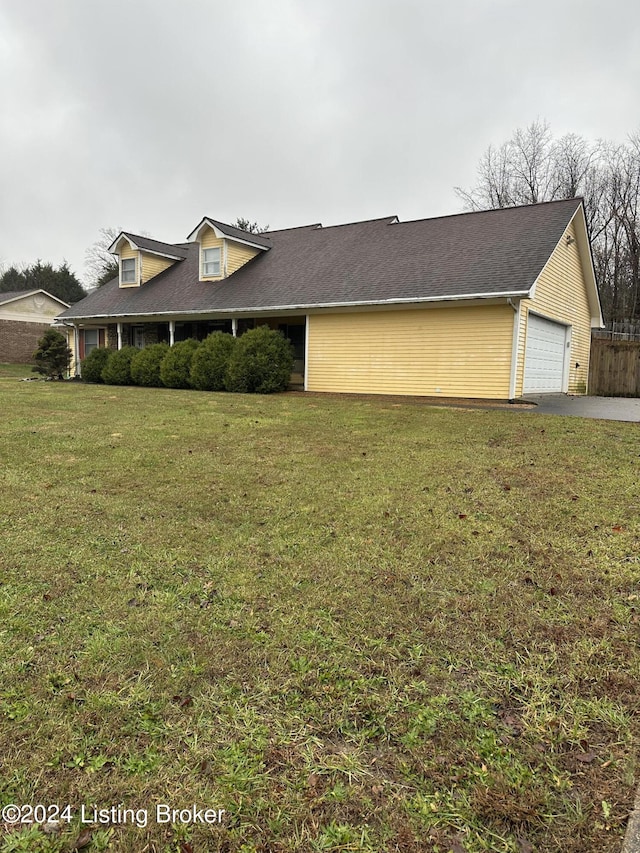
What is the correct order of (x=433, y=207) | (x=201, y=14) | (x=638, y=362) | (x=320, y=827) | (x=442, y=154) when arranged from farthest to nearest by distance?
1. (x=433, y=207)
2. (x=442, y=154)
3. (x=638, y=362)
4. (x=201, y=14)
5. (x=320, y=827)

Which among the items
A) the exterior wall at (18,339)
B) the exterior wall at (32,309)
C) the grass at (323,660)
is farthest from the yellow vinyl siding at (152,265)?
the grass at (323,660)

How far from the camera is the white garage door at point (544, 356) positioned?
13109 millimetres

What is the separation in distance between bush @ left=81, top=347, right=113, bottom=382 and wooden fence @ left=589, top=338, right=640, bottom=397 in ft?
59.9

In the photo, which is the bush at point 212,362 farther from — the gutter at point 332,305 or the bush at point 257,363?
the gutter at point 332,305

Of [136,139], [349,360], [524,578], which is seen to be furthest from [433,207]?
[524,578]

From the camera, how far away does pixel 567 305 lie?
1519 centimetres

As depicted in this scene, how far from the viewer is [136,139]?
19.9 meters

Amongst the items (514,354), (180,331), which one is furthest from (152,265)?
(514,354)

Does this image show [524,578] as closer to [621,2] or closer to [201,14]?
[201,14]

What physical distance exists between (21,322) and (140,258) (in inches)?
627

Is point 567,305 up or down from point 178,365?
up

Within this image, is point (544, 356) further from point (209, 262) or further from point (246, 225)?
point (246, 225)

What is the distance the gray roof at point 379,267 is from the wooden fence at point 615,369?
5851 millimetres

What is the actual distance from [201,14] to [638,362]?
671 inches
